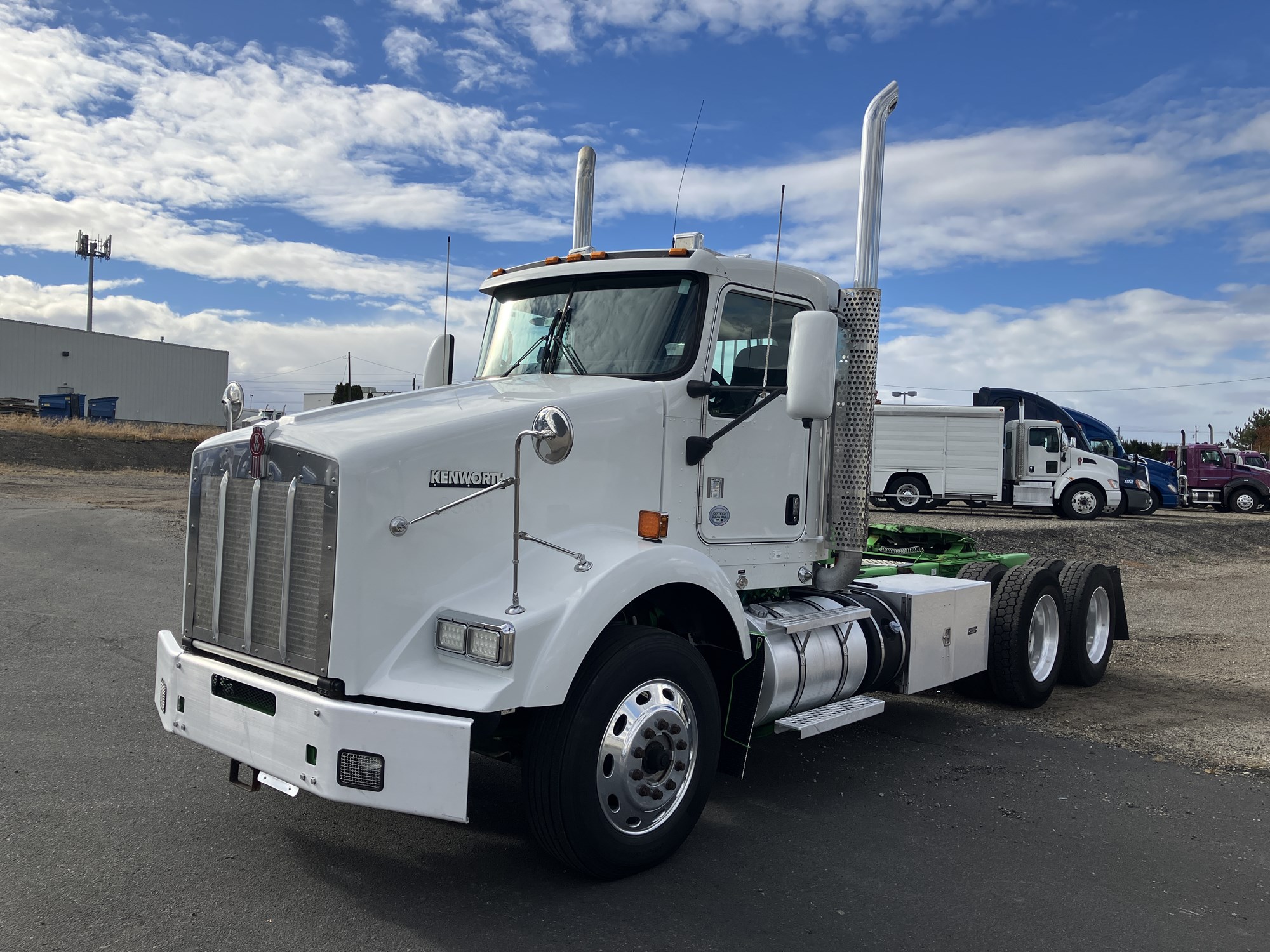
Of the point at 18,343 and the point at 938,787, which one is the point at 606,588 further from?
the point at 18,343

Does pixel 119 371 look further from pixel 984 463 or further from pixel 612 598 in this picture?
pixel 612 598

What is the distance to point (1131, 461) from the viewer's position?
2738cm

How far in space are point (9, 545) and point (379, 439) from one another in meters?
12.0

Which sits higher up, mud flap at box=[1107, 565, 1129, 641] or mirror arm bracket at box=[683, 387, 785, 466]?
mirror arm bracket at box=[683, 387, 785, 466]

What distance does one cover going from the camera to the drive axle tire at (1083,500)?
25391mm

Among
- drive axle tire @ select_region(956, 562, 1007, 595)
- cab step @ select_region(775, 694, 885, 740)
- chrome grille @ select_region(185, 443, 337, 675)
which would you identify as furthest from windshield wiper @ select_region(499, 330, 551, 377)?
drive axle tire @ select_region(956, 562, 1007, 595)

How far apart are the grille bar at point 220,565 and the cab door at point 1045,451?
24.4 m

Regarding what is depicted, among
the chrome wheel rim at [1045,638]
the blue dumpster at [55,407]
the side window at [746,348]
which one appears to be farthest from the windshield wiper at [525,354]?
the blue dumpster at [55,407]

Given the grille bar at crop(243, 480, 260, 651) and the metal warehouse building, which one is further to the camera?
the metal warehouse building

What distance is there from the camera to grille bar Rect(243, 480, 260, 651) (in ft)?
13.3

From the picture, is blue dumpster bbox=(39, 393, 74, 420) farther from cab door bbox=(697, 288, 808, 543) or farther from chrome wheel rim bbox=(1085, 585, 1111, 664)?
cab door bbox=(697, 288, 808, 543)

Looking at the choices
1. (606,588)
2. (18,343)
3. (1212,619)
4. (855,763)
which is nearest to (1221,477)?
(1212,619)

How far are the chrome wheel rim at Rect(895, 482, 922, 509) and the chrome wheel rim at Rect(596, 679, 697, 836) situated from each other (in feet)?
73.2

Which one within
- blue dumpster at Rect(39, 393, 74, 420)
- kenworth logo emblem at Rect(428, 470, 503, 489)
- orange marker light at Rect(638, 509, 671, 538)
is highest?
blue dumpster at Rect(39, 393, 74, 420)
